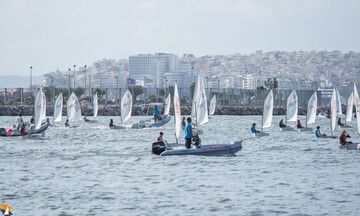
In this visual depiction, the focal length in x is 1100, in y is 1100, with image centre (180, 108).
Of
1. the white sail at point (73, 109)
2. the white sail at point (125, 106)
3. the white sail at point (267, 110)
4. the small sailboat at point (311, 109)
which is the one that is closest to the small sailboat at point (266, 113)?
the white sail at point (267, 110)

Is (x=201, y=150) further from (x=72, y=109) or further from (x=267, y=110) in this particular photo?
(x=72, y=109)

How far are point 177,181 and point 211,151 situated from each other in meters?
9.89

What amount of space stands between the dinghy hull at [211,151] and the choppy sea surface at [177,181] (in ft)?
1.14

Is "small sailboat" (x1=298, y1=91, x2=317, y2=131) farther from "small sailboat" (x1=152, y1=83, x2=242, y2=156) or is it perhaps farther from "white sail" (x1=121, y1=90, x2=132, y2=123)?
"small sailboat" (x1=152, y1=83, x2=242, y2=156)

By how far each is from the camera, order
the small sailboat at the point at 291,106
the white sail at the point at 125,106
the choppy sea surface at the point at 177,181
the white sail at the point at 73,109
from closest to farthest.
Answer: the choppy sea surface at the point at 177,181
the small sailboat at the point at 291,106
the white sail at the point at 125,106
the white sail at the point at 73,109

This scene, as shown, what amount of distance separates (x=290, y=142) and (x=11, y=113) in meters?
108

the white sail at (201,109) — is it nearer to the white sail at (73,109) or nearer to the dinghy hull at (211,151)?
the dinghy hull at (211,151)

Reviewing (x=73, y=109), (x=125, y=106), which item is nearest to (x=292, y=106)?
(x=125, y=106)

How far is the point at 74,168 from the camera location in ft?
170

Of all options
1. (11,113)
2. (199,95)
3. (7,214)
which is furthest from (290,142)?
(11,113)

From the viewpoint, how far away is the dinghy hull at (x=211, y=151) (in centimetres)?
5378

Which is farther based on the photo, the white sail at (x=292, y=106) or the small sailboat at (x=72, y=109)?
the small sailboat at (x=72, y=109)

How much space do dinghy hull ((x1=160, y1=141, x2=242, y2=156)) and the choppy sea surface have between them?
35cm

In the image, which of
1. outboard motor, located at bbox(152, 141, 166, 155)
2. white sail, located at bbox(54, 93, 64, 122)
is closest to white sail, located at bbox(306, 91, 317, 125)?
white sail, located at bbox(54, 93, 64, 122)
